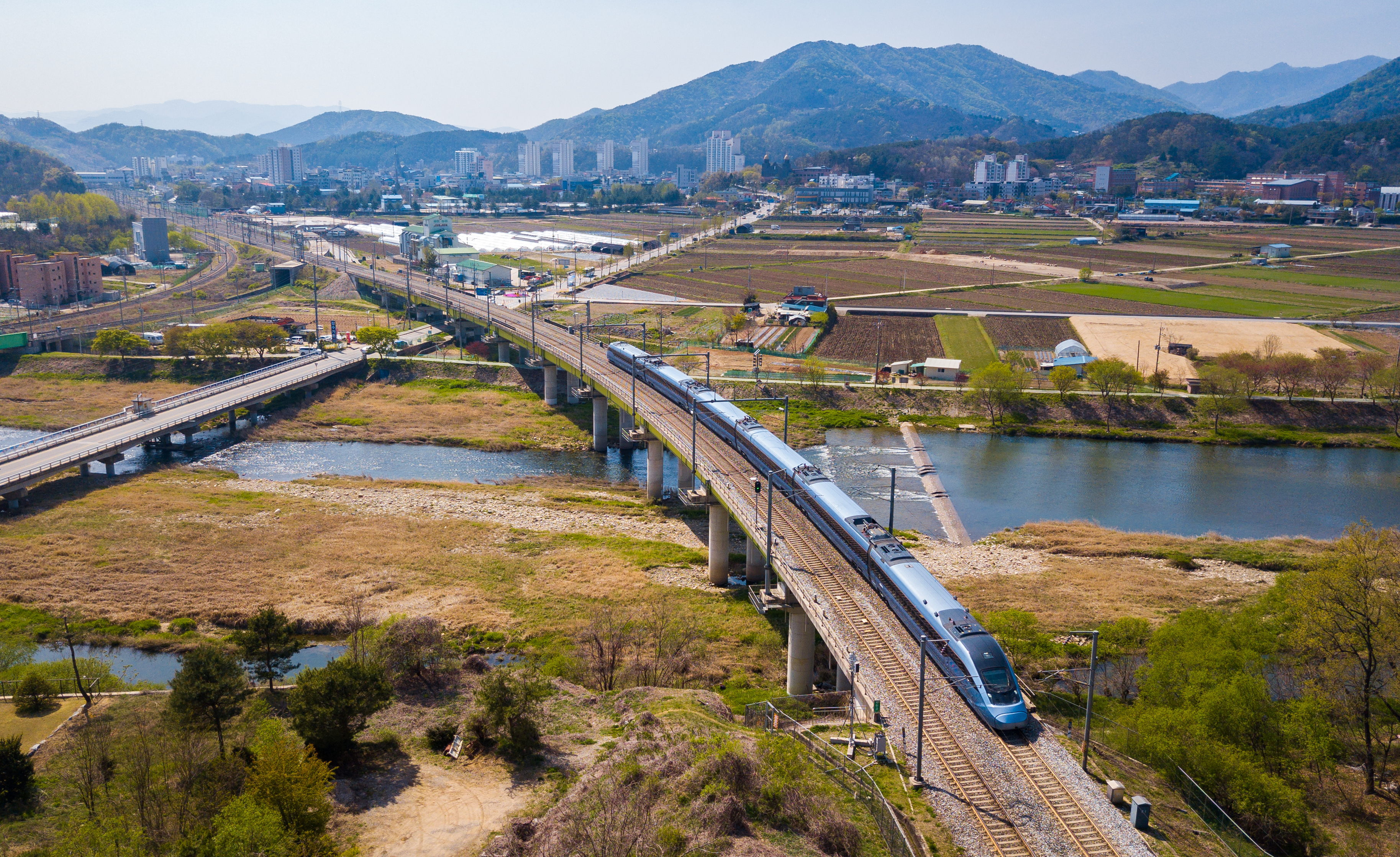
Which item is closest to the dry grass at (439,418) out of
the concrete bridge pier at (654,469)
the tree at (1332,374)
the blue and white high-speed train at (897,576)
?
the concrete bridge pier at (654,469)

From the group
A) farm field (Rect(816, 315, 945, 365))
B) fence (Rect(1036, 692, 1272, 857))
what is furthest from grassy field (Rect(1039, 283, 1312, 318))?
fence (Rect(1036, 692, 1272, 857))

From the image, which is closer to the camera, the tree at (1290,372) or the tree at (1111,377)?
the tree at (1111,377)

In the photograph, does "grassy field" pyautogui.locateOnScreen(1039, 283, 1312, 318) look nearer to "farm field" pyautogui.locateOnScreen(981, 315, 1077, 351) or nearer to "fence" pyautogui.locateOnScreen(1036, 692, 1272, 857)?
"farm field" pyautogui.locateOnScreen(981, 315, 1077, 351)

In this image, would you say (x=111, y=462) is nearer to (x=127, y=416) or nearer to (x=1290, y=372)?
(x=127, y=416)

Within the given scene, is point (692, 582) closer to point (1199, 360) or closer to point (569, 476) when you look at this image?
point (569, 476)

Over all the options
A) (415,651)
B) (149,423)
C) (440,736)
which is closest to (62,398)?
(149,423)

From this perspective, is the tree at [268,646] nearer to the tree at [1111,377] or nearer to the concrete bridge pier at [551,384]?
the concrete bridge pier at [551,384]
